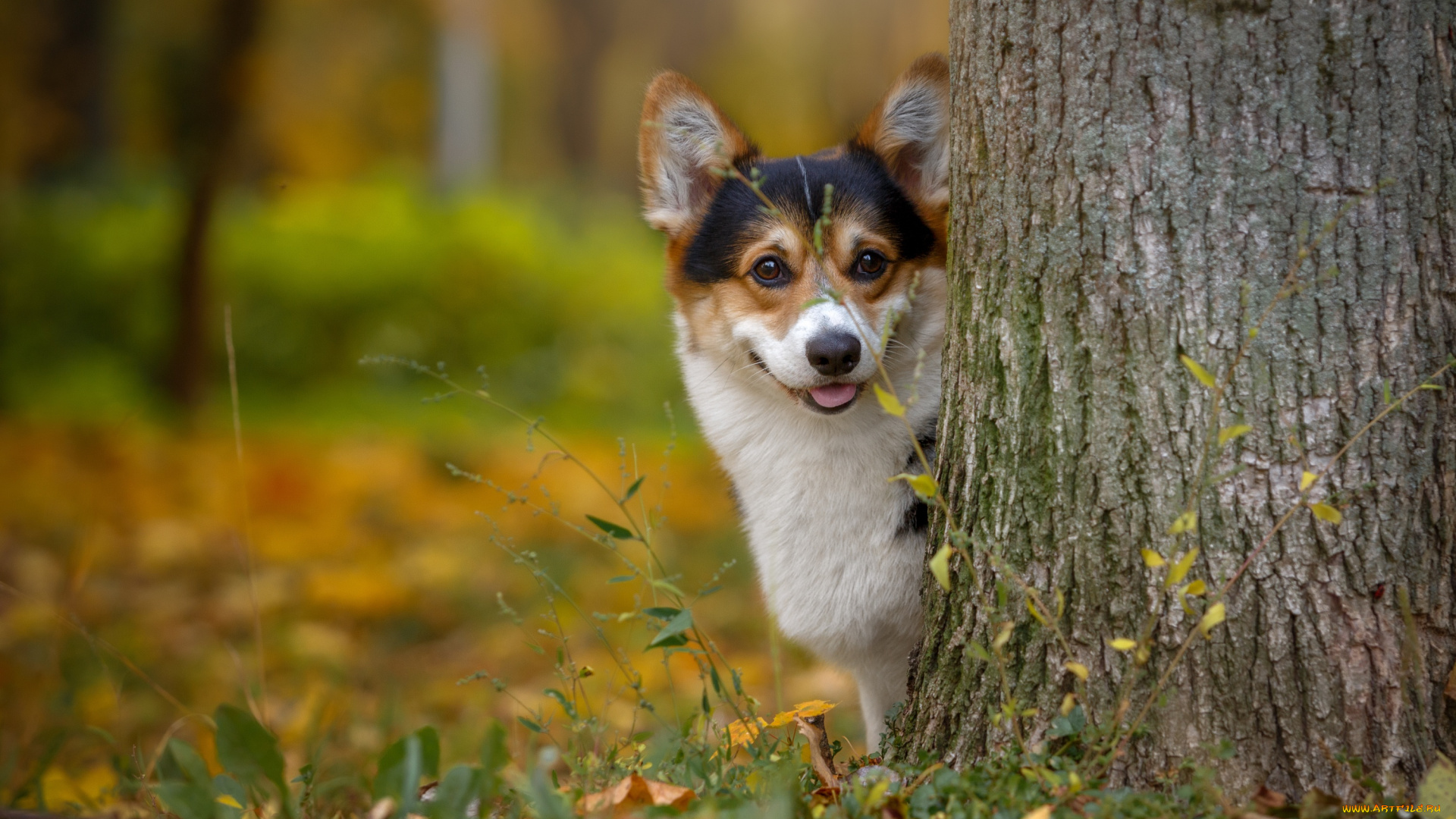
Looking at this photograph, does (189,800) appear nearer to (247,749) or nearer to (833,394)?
(247,749)

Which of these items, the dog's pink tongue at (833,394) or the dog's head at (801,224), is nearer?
the dog's pink tongue at (833,394)

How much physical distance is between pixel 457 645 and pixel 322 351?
19.9 ft

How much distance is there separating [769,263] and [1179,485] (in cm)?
137

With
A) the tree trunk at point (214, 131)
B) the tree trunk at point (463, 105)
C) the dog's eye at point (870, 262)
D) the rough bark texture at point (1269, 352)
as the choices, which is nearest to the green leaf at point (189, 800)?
the rough bark texture at point (1269, 352)

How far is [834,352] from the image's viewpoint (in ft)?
8.03

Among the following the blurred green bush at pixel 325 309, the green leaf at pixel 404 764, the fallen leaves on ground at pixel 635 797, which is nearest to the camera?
the green leaf at pixel 404 764

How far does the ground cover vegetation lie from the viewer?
1706 millimetres

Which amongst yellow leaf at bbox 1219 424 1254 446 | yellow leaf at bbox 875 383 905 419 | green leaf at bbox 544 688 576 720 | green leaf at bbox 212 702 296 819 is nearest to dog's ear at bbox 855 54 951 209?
yellow leaf at bbox 875 383 905 419

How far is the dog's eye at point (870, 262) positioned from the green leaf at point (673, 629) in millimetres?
1290

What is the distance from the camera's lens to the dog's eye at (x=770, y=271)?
2.85 m

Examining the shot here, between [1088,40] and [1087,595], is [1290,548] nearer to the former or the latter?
[1087,595]

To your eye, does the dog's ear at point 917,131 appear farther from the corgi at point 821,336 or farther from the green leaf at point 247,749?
the green leaf at point 247,749

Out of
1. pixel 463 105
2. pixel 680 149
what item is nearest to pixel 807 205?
pixel 680 149

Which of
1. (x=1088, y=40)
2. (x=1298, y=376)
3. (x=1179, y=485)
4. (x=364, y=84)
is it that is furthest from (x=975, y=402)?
(x=364, y=84)
